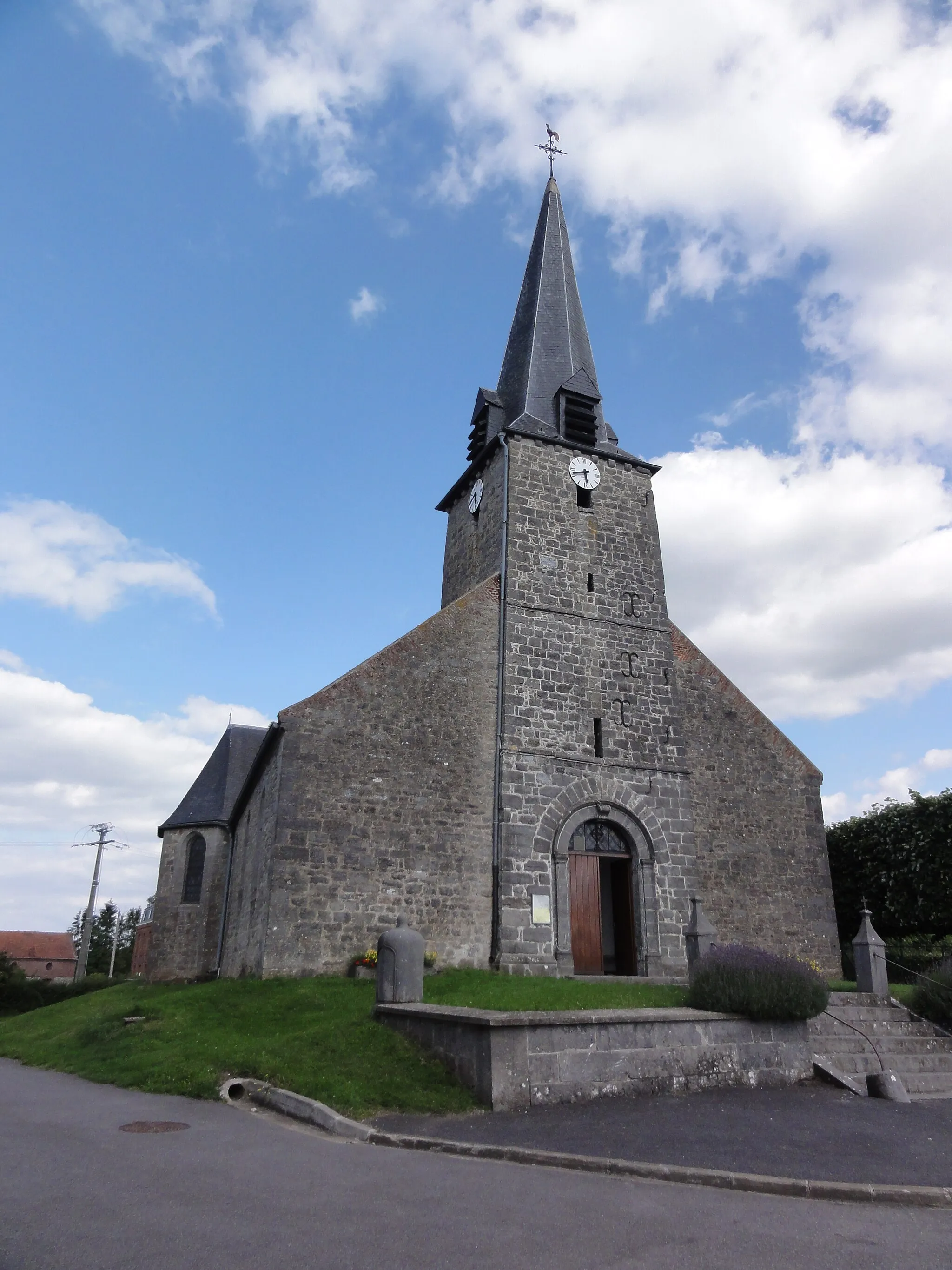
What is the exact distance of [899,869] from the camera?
864 inches

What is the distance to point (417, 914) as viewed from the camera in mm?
15289

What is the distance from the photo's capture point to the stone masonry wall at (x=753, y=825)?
1806cm

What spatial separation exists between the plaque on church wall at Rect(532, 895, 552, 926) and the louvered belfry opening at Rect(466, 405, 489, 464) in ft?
36.0

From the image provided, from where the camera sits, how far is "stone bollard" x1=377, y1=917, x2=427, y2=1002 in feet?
35.6

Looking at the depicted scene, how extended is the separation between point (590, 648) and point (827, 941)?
8245 millimetres

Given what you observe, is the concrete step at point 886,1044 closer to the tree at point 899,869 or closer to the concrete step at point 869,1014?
the concrete step at point 869,1014

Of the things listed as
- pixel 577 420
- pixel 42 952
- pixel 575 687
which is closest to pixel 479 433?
pixel 577 420

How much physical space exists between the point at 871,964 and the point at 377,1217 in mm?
10759

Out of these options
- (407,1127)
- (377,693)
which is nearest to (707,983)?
(407,1127)

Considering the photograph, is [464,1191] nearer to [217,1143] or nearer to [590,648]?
[217,1143]

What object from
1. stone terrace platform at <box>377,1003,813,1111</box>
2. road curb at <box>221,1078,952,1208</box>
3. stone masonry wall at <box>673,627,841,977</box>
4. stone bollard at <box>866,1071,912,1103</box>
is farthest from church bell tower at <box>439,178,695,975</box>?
road curb at <box>221,1078,952,1208</box>

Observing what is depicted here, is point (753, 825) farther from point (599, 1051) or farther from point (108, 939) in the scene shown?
point (108, 939)

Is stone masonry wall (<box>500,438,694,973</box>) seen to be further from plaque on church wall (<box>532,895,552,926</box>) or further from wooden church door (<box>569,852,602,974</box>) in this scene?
wooden church door (<box>569,852,602,974</box>)

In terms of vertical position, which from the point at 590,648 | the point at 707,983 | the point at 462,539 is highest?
the point at 462,539
